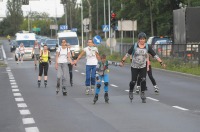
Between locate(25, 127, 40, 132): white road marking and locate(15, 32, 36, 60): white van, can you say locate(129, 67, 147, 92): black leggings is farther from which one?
locate(15, 32, 36, 60): white van

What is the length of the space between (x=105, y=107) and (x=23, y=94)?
4.63m

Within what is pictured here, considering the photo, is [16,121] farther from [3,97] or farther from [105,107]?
[3,97]

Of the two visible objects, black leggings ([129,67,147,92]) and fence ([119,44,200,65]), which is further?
fence ([119,44,200,65])

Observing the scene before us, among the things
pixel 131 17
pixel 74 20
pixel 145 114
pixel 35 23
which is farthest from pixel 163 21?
pixel 35 23

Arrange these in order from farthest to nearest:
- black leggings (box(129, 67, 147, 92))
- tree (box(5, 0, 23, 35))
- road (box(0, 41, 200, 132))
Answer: tree (box(5, 0, 23, 35)), black leggings (box(129, 67, 147, 92)), road (box(0, 41, 200, 132))

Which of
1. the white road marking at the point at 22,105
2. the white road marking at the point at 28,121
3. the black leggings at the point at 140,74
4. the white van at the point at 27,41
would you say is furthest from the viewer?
the white van at the point at 27,41

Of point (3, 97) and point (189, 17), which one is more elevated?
point (189, 17)

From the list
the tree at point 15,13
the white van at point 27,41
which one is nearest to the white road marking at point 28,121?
the white van at point 27,41

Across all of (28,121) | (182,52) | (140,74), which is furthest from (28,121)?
(182,52)

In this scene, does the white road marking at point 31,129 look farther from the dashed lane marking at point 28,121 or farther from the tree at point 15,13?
the tree at point 15,13

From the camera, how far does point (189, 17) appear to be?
3167 centimetres

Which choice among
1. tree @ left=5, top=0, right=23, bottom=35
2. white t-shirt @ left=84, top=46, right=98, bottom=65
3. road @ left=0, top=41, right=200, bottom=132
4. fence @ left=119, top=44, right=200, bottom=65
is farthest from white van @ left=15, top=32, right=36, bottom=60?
tree @ left=5, top=0, right=23, bottom=35

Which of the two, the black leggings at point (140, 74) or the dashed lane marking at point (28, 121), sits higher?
the black leggings at point (140, 74)

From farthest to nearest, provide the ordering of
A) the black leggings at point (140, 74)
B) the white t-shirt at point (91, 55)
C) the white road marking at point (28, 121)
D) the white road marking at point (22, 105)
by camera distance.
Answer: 1. the white t-shirt at point (91, 55)
2. the black leggings at point (140, 74)
3. the white road marking at point (22, 105)
4. the white road marking at point (28, 121)
